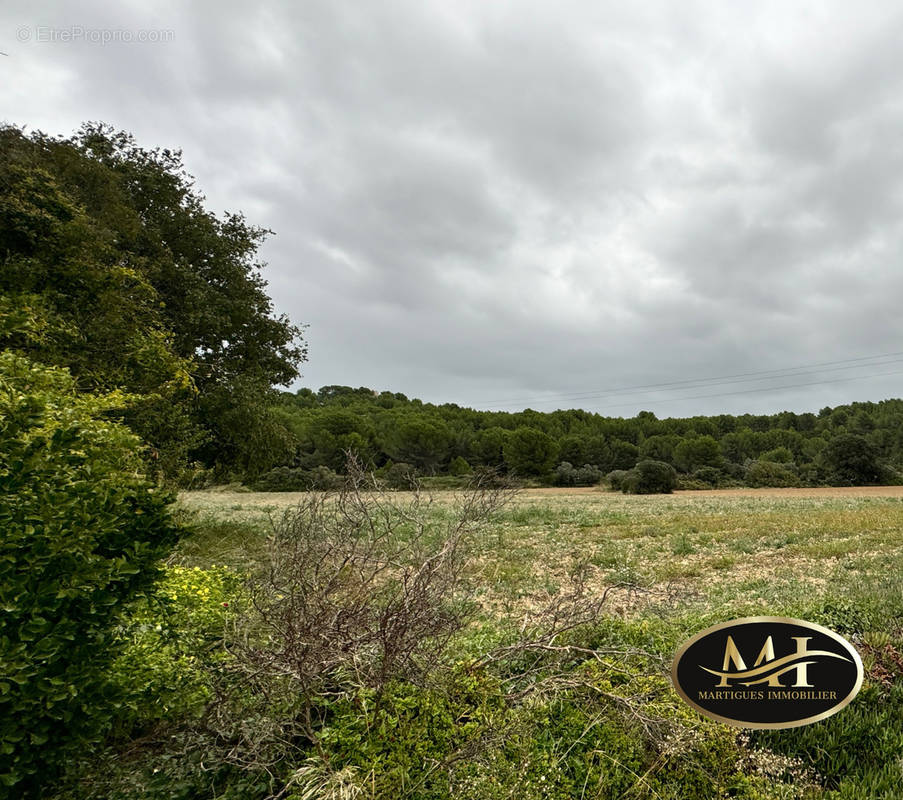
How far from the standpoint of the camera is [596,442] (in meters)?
67.6

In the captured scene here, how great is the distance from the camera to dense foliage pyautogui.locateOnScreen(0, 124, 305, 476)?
823 centimetres

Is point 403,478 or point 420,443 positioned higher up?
point 420,443

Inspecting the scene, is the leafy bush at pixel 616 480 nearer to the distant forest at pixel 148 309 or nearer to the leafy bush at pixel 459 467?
the leafy bush at pixel 459 467

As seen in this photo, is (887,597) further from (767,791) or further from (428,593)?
(428,593)

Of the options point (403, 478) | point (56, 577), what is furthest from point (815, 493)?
point (56, 577)

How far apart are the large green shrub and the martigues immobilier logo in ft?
11.8

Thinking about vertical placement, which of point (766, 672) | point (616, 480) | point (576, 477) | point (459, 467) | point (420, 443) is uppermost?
point (420, 443)

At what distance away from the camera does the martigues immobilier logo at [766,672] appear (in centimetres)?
318

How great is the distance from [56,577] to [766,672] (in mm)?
4367

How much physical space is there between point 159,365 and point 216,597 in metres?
5.50

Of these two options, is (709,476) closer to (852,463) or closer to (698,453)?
(698,453)

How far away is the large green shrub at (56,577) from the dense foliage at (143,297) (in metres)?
2.87

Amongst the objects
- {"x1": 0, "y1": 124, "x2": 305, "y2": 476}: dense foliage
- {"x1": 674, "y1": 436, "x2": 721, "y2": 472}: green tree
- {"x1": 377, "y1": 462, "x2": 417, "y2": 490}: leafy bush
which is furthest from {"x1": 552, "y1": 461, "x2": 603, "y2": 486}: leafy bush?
{"x1": 377, "y1": 462, "x2": 417, "y2": 490}: leafy bush

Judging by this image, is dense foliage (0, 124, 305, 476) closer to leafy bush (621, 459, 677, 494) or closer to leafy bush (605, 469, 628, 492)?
leafy bush (621, 459, 677, 494)
